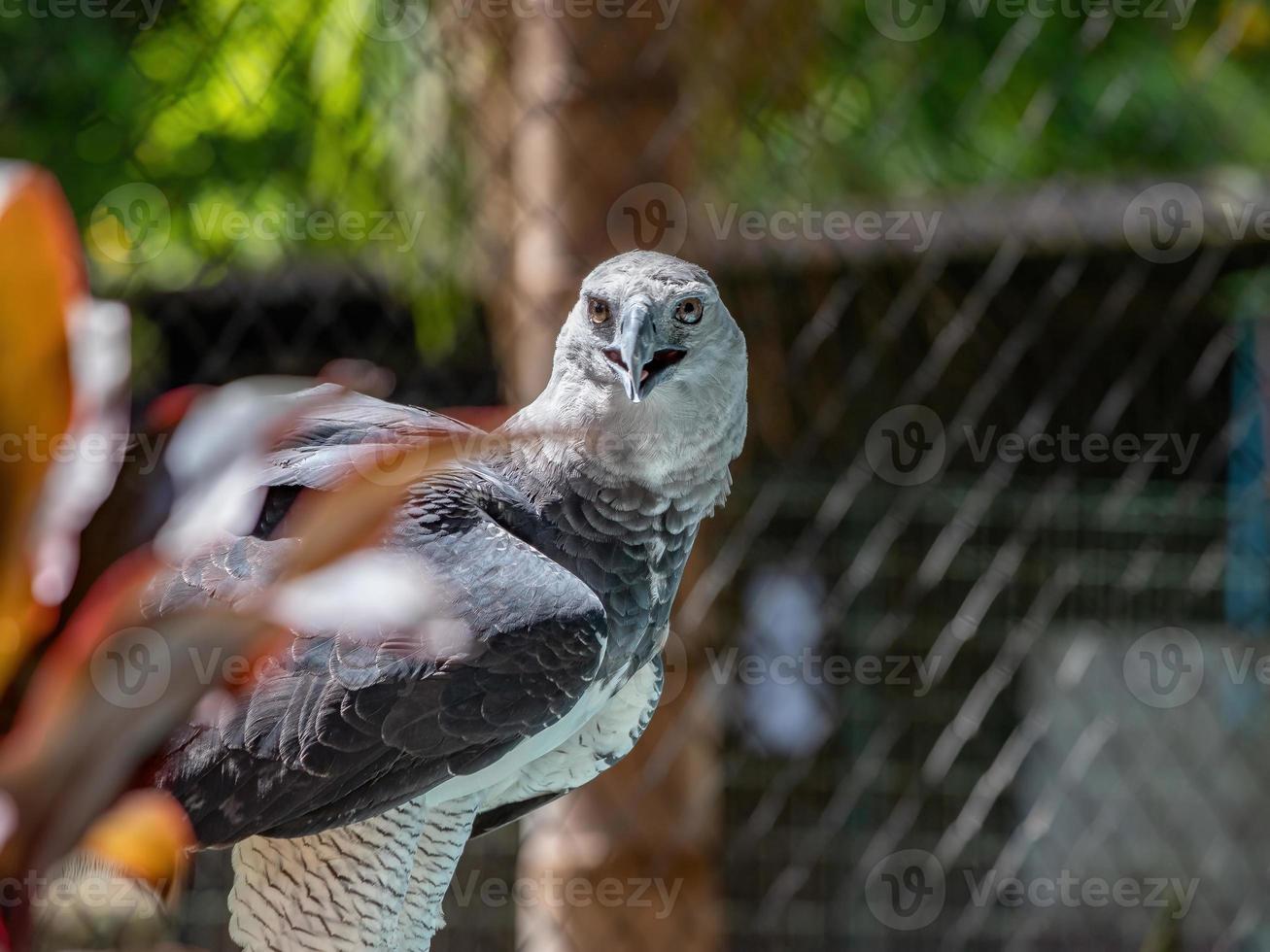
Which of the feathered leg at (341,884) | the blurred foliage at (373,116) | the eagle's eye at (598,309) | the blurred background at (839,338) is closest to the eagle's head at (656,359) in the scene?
the eagle's eye at (598,309)

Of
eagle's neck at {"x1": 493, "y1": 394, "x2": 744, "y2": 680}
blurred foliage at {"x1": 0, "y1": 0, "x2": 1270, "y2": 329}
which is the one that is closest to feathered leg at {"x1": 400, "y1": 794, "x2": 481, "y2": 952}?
eagle's neck at {"x1": 493, "y1": 394, "x2": 744, "y2": 680}

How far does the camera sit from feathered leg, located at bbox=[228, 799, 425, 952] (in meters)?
0.73

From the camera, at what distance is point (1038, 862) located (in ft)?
7.13

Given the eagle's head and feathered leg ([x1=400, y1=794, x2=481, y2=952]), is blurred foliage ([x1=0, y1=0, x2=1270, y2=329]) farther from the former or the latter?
feathered leg ([x1=400, y1=794, x2=481, y2=952])

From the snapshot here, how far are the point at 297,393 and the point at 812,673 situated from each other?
151 cm

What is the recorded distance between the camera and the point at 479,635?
660 millimetres

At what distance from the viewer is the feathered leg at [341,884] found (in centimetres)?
73

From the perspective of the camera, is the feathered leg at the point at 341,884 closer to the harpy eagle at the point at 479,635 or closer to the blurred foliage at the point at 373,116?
the harpy eagle at the point at 479,635

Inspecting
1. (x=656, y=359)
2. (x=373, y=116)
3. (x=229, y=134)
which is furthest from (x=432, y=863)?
(x=229, y=134)

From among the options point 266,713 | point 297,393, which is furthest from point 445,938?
point 297,393

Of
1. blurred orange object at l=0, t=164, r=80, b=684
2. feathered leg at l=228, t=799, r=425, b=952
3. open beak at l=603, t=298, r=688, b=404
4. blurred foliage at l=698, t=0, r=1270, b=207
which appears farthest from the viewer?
blurred foliage at l=698, t=0, r=1270, b=207

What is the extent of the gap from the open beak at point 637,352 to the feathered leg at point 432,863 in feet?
0.89

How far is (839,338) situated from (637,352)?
1.51m

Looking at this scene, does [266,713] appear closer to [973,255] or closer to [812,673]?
[812,673]
